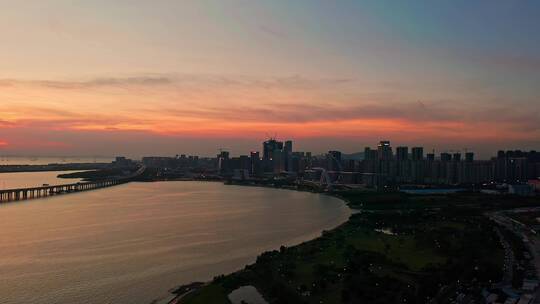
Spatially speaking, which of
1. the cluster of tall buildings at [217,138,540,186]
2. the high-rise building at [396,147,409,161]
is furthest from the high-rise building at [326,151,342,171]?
the high-rise building at [396,147,409,161]

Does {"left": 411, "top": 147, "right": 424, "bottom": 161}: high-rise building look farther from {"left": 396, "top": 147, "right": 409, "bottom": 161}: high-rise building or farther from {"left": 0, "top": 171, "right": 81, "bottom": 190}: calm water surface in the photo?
{"left": 0, "top": 171, "right": 81, "bottom": 190}: calm water surface

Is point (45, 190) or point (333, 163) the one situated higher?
point (333, 163)

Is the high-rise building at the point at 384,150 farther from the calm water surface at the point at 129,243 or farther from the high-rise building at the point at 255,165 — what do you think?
the calm water surface at the point at 129,243

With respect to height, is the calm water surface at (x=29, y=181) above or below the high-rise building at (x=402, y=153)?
below

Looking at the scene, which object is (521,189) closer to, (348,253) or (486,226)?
(486,226)

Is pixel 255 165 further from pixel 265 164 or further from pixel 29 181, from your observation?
pixel 29 181

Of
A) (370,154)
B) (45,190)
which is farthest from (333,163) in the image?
(45,190)

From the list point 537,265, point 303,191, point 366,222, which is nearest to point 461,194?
point 303,191

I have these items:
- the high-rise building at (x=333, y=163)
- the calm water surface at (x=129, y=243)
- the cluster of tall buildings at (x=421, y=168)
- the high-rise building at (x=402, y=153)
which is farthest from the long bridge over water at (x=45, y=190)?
the high-rise building at (x=402, y=153)
